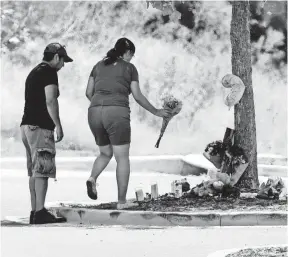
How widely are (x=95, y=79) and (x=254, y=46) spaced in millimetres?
8479

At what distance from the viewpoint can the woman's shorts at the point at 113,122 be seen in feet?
27.2

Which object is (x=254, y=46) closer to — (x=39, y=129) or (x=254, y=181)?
(x=254, y=181)

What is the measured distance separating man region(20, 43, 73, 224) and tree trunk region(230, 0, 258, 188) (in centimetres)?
250

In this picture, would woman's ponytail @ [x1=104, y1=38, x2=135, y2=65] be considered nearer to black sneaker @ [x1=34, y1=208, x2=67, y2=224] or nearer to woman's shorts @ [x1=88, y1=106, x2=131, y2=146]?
woman's shorts @ [x1=88, y1=106, x2=131, y2=146]

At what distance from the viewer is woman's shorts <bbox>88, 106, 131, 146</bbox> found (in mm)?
8305

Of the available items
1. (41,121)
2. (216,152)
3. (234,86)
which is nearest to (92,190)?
(41,121)

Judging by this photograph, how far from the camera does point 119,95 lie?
27.3 feet

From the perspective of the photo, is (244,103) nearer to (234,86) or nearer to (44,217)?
(234,86)

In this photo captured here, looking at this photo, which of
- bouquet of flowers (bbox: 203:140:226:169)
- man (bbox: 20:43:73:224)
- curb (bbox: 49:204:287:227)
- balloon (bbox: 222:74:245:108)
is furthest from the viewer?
balloon (bbox: 222:74:245:108)

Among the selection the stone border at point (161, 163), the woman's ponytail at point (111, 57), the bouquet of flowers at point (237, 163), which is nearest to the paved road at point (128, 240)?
the woman's ponytail at point (111, 57)

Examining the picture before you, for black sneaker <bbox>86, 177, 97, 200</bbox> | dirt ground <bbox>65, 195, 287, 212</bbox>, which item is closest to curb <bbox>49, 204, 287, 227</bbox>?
black sneaker <bbox>86, 177, 97, 200</bbox>

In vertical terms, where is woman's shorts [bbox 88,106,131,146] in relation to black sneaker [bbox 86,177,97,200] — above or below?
above

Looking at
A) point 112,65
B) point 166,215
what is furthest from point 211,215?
point 112,65

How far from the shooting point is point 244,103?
390 inches
